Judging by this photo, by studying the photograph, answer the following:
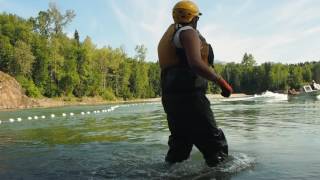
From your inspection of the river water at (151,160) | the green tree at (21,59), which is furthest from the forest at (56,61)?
the river water at (151,160)

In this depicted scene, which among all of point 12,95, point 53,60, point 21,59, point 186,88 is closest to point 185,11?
point 186,88

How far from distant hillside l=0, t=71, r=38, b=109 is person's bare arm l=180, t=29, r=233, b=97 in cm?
7509

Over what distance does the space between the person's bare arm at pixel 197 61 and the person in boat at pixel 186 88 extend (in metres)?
0.07

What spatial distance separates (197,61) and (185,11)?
1.01 meters

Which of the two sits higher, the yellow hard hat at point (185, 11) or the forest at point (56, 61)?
the forest at point (56, 61)

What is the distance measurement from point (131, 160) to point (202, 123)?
2.43 metres

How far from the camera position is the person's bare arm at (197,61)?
652 cm

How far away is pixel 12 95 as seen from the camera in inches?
3159

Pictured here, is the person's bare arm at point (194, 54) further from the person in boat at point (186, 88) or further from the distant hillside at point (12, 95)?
the distant hillside at point (12, 95)

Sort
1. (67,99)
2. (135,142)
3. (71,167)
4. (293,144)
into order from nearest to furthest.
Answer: (71,167) < (293,144) < (135,142) < (67,99)

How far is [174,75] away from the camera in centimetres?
704

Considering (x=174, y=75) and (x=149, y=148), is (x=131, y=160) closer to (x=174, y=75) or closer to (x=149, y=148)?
(x=149, y=148)

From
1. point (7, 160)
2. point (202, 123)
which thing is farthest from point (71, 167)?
point (202, 123)

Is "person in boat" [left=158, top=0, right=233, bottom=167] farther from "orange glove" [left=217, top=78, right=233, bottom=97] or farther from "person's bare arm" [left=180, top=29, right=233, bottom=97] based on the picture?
"orange glove" [left=217, top=78, right=233, bottom=97]
